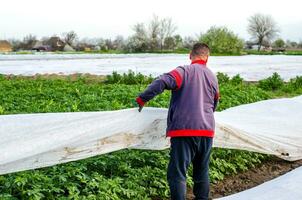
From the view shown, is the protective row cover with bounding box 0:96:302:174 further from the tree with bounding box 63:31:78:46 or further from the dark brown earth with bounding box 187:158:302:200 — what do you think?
the tree with bounding box 63:31:78:46

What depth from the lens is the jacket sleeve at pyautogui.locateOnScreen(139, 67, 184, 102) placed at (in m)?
3.50

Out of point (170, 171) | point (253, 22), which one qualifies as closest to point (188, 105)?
point (170, 171)

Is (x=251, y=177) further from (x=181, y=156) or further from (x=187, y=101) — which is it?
(x=187, y=101)

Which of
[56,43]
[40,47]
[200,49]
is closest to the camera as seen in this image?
[200,49]

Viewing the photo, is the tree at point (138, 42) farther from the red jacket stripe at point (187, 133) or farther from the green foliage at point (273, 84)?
the red jacket stripe at point (187, 133)

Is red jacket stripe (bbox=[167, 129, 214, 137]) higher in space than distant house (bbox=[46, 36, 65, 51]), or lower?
higher

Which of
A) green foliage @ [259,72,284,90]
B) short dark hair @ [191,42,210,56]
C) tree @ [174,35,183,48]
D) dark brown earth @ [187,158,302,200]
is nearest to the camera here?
short dark hair @ [191,42,210,56]

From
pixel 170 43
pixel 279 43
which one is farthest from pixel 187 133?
pixel 279 43

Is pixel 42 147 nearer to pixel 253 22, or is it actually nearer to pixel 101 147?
pixel 101 147

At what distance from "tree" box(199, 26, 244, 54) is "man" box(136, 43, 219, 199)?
40867 mm

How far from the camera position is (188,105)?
3.63m

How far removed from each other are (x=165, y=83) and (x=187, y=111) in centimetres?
31

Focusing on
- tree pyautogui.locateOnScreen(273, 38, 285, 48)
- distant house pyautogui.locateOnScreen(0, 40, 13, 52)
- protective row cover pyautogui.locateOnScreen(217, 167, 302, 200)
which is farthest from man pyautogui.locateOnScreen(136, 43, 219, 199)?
tree pyautogui.locateOnScreen(273, 38, 285, 48)

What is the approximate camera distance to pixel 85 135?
3.79m
